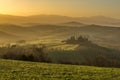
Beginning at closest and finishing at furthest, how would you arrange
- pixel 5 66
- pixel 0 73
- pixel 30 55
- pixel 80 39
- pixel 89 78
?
pixel 89 78
pixel 0 73
pixel 5 66
pixel 30 55
pixel 80 39

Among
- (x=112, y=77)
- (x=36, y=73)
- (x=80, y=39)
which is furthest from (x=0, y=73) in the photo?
(x=80, y=39)

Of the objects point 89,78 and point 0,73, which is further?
point 0,73

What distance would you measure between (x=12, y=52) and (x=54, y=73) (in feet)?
102

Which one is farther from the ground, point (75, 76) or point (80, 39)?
point (75, 76)

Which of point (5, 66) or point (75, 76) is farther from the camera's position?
point (5, 66)

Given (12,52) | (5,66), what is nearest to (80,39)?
(12,52)

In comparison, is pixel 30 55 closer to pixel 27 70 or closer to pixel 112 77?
pixel 27 70

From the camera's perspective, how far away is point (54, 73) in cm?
2923

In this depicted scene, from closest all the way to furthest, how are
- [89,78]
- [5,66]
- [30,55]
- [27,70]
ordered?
[89,78] → [27,70] → [5,66] → [30,55]

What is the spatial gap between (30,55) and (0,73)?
89.6ft

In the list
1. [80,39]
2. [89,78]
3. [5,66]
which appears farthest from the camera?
[80,39]

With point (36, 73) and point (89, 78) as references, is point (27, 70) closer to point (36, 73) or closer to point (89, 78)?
point (36, 73)

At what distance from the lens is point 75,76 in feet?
90.2

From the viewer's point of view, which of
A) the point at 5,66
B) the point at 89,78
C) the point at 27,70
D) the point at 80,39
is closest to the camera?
the point at 89,78
